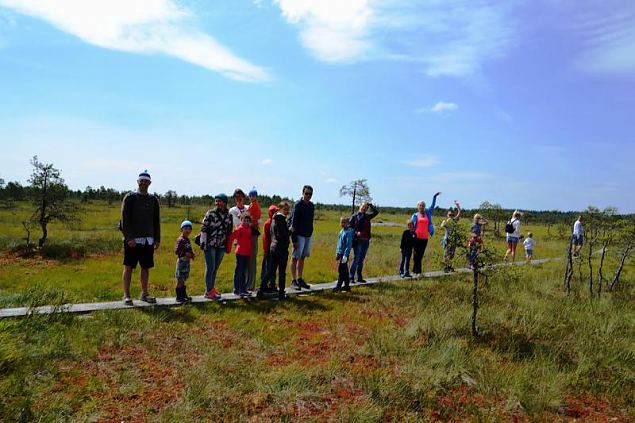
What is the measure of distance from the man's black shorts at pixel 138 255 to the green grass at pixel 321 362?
0.84 metres

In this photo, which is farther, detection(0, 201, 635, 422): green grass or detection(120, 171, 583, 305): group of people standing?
detection(120, 171, 583, 305): group of people standing

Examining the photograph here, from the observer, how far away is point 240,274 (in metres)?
7.96

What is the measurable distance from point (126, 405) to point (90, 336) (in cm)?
193

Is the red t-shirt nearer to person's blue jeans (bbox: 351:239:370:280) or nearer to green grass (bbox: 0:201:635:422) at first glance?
person's blue jeans (bbox: 351:239:370:280)

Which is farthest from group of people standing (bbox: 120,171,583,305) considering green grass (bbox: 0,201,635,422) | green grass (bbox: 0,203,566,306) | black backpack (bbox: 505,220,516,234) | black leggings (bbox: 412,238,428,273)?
black backpack (bbox: 505,220,516,234)

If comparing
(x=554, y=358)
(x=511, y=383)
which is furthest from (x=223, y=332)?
(x=554, y=358)

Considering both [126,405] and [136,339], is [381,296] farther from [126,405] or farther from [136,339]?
[126,405]

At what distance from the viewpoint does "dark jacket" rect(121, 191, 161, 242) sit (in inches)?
262

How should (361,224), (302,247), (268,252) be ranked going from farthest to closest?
1. (361,224)
2. (302,247)
3. (268,252)

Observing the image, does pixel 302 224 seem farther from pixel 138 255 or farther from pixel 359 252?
pixel 138 255

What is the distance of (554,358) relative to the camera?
563cm

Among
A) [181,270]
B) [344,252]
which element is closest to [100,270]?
[181,270]

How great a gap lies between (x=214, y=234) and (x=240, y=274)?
1064mm

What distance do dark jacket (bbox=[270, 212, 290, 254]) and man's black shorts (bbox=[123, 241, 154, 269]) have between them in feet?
7.70
